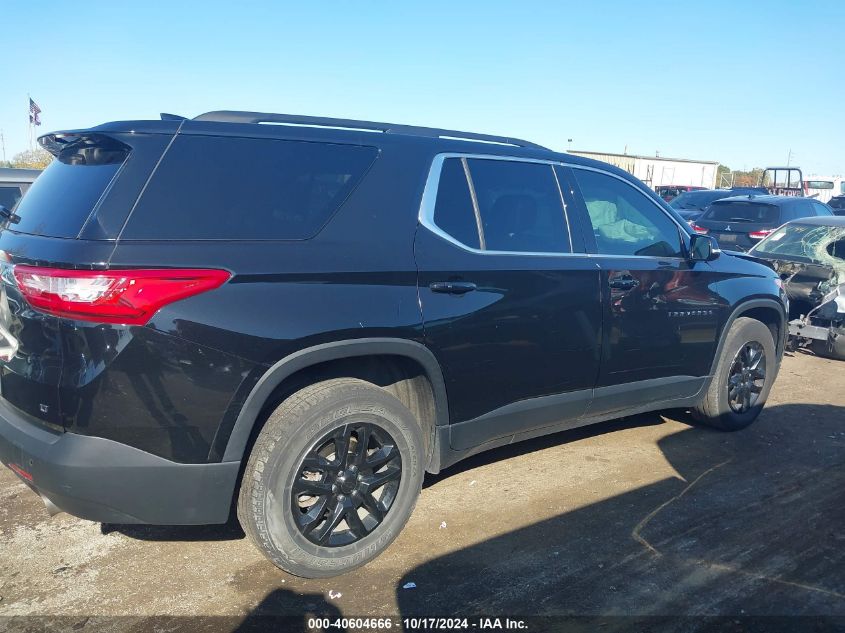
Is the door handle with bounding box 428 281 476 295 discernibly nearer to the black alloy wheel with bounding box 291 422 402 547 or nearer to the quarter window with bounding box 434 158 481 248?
the quarter window with bounding box 434 158 481 248

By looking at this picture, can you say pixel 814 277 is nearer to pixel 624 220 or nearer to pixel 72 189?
pixel 624 220

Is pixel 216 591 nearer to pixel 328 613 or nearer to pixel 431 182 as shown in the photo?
pixel 328 613

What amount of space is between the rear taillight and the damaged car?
671 centimetres

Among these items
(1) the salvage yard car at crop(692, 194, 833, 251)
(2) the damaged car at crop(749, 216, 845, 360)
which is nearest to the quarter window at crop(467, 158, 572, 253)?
(2) the damaged car at crop(749, 216, 845, 360)

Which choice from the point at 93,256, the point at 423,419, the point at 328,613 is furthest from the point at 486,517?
the point at 93,256

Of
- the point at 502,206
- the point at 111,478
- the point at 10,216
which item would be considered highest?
the point at 502,206

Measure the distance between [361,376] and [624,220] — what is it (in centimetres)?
205

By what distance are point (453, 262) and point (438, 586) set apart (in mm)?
1467

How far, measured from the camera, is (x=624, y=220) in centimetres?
444

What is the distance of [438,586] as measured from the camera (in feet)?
10.3

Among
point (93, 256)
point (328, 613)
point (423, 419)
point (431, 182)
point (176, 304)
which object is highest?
point (431, 182)

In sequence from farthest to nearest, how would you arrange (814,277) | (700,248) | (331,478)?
(814,277) < (700,248) < (331,478)

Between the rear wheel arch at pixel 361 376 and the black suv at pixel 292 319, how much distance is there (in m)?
0.01

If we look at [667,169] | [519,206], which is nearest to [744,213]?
[519,206]
